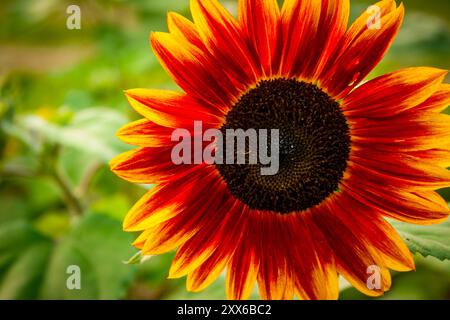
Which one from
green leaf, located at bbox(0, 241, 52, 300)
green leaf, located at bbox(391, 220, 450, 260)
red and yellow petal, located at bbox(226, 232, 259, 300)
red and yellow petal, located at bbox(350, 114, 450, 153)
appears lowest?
green leaf, located at bbox(0, 241, 52, 300)

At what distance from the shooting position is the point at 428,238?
0.49 m

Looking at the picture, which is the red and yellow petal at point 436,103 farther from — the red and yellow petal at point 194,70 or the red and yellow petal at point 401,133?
the red and yellow petal at point 194,70

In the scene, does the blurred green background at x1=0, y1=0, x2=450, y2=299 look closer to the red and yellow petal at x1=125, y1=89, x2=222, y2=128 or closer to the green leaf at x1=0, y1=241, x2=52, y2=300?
the green leaf at x1=0, y1=241, x2=52, y2=300

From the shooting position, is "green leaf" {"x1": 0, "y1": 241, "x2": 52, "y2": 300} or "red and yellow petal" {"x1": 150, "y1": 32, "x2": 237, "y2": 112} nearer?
"red and yellow petal" {"x1": 150, "y1": 32, "x2": 237, "y2": 112}

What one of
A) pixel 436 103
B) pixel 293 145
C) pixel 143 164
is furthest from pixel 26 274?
pixel 436 103

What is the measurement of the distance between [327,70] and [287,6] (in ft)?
0.21

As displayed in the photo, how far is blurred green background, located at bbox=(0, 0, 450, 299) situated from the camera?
0.62 meters

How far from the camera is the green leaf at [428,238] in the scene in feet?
1.55

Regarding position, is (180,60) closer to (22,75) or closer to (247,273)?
(247,273)

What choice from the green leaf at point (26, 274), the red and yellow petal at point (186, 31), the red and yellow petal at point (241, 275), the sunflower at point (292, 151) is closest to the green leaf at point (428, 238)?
the sunflower at point (292, 151)

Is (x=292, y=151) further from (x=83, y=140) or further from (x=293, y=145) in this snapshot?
(x=83, y=140)

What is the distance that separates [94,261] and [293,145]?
282 millimetres

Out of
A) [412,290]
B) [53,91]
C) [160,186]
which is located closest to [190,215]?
[160,186]

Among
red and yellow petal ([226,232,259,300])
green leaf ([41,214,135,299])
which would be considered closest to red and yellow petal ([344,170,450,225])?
red and yellow petal ([226,232,259,300])
